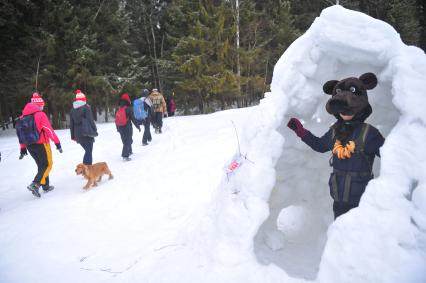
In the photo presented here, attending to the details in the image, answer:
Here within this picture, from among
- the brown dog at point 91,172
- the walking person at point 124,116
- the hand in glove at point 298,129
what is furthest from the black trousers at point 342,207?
the walking person at point 124,116

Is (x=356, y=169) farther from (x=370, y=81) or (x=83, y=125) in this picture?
(x=83, y=125)

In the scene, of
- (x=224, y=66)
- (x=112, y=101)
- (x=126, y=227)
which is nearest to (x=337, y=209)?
(x=126, y=227)

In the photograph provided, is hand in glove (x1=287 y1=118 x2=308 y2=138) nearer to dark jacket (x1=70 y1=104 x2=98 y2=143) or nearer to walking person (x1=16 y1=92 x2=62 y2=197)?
walking person (x1=16 y1=92 x2=62 y2=197)

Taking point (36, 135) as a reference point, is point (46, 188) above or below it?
below

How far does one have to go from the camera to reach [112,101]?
23.3 meters

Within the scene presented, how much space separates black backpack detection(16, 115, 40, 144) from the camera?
5.97 metres

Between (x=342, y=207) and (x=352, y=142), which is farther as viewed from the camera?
(x=342, y=207)

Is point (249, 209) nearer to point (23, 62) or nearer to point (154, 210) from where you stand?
point (154, 210)

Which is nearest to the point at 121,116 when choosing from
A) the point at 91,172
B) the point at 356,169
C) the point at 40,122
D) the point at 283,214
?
the point at 91,172

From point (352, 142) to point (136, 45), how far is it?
2411 centimetres

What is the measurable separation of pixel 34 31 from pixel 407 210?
19807mm

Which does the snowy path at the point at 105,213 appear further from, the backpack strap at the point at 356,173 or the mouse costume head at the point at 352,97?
the mouse costume head at the point at 352,97

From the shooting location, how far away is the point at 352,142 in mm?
2535

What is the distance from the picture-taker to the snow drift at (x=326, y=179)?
2158 millimetres
